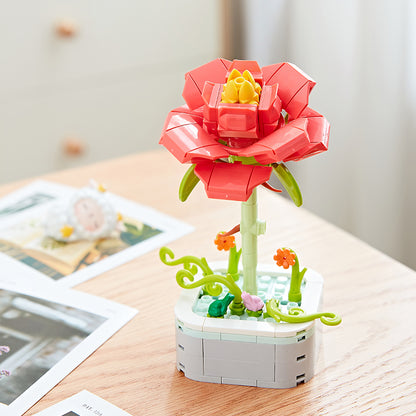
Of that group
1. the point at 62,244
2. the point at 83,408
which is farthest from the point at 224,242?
the point at 62,244

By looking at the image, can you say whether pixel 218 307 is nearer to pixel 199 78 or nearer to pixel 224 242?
pixel 224 242

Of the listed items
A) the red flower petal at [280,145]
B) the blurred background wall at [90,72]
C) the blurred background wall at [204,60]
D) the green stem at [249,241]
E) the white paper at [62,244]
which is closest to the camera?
the red flower petal at [280,145]

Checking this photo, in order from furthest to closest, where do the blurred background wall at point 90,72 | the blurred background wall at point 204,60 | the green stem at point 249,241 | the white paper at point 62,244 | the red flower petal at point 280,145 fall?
the blurred background wall at point 90,72
the blurred background wall at point 204,60
the white paper at point 62,244
the green stem at point 249,241
the red flower petal at point 280,145

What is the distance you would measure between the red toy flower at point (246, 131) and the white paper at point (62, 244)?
1.29 feet

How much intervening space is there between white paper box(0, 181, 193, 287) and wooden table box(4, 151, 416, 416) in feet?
0.09

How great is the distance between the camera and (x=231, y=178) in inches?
25.9

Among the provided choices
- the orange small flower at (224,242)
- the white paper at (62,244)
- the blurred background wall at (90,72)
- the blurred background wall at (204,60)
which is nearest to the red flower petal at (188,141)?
the orange small flower at (224,242)

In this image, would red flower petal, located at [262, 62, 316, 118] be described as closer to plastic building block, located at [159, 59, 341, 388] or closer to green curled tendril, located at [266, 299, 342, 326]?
plastic building block, located at [159, 59, 341, 388]

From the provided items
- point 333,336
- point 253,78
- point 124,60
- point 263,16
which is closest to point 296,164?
point 263,16

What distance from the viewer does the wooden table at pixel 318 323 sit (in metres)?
0.73

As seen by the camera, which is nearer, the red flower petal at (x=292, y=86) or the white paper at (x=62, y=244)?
the red flower petal at (x=292, y=86)

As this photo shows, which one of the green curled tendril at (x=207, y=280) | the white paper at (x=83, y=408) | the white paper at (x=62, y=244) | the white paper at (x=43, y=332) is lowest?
the white paper at (x=83, y=408)

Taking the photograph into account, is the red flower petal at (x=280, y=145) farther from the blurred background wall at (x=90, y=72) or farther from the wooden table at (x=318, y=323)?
the blurred background wall at (x=90, y=72)

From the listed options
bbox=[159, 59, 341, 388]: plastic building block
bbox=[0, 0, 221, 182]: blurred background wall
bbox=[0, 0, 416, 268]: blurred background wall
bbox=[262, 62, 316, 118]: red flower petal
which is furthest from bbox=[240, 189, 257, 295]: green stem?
bbox=[0, 0, 221, 182]: blurred background wall
